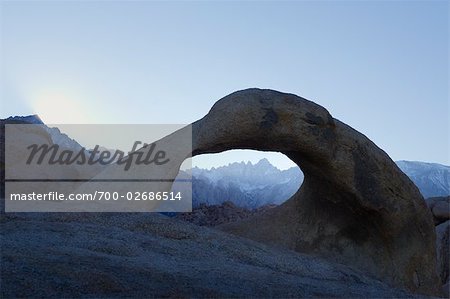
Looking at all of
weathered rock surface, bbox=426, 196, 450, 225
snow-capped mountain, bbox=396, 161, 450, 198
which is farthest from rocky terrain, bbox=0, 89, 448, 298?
snow-capped mountain, bbox=396, 161, 450, 198

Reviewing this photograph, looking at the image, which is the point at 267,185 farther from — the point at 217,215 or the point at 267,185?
the point at 217,215

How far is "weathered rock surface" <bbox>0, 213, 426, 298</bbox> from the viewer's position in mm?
2807

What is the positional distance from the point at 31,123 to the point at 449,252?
10.3m

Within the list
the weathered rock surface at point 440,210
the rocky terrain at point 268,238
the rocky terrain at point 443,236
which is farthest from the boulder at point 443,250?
the rocky terrain at point 268,238

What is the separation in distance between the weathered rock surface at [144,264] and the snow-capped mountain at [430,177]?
2855cm

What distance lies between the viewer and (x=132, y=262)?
3.54 m

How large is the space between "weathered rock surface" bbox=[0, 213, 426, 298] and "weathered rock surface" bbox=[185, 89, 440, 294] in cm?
152

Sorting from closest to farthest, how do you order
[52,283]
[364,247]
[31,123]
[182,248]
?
[52,283], [182,248], [364,247], [31,123]

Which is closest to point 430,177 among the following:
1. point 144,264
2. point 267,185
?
point 267,185

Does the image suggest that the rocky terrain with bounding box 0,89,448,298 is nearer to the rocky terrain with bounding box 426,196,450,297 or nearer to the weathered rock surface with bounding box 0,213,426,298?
the weathered rock surface with bounding box 0,213,426,298

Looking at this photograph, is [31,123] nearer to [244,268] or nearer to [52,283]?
[244,268]

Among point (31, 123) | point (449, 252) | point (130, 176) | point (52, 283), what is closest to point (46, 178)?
point (31, 123)

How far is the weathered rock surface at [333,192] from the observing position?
20.8ft

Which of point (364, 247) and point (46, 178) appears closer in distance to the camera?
point (364, 247)
